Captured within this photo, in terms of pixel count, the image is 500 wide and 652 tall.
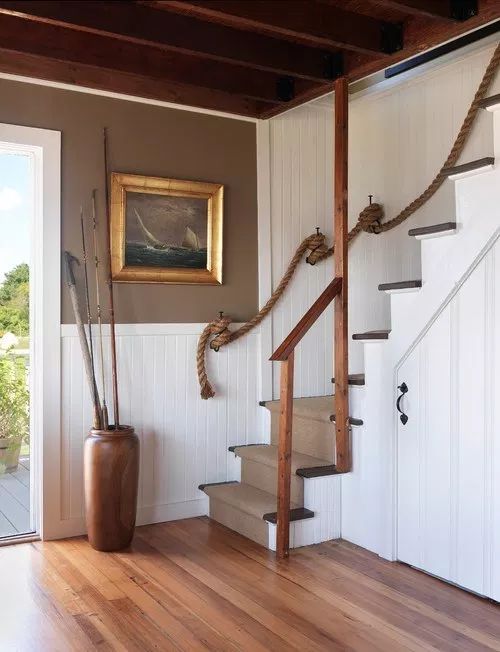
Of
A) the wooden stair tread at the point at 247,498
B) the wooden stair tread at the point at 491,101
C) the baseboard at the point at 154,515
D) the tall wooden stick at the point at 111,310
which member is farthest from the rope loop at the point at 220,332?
the wooden stair tread at the point at 491,101

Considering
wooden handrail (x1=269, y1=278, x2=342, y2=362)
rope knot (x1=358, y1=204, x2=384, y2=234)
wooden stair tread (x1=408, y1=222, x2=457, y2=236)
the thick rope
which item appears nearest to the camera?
wooden stair tread (x1=408, y1=222, x2=457, y2=236)

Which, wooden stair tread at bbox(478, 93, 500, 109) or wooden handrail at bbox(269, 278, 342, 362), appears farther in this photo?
wooden handrail at bbox(269, 278, 342, 362)

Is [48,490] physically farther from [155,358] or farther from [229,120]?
[229,120]

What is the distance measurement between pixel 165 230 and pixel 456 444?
2.11 metres

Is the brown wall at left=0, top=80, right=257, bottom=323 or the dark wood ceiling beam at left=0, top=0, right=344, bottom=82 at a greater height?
the dark wood ceiling beam at left=0, top=0, right=344, bottom=82

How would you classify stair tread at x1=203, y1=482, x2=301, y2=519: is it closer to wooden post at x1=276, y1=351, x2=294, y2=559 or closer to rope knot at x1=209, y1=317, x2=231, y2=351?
wooden post at x1=276, y1=351, x2=294, y2=559

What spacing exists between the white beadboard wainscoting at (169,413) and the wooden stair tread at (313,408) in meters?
0.22

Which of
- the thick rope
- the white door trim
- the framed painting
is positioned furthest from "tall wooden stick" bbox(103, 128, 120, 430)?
the thick rope

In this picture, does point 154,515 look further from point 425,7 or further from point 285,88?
point 425,7

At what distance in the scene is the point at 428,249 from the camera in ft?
11.0

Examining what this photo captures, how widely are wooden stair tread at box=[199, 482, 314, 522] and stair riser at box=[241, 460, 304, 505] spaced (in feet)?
0.10

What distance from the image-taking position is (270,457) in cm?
409

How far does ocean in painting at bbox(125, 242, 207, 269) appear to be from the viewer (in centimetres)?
412

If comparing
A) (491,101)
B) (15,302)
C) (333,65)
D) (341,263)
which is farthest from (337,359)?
(15,302)
